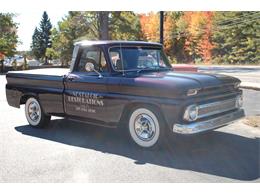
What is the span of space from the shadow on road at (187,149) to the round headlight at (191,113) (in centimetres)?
61

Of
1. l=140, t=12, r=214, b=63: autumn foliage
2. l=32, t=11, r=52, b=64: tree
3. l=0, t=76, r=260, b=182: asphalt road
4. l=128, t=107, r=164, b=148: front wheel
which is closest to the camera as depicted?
l=0, t=76, r=260, b=182: asphalt road

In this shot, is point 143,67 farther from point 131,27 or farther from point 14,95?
point 131,27

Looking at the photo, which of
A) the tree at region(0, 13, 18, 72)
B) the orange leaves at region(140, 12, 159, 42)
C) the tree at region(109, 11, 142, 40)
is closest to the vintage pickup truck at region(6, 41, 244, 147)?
the tree at region(109, 11, 142, 40)

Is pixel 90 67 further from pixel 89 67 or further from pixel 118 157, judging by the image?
pixel 118 157

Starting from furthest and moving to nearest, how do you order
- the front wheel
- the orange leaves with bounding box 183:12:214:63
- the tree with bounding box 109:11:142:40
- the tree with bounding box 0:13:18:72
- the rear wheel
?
1. the orange leaves with bounding box 183:12:214:63
2. the tree with bounding box 0:13:18:72
3. the tree with bounding box 109:11:142:40
4. the rear wheel
5. the front wheel

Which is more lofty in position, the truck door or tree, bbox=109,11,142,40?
tree, bbox=109,11,142,40

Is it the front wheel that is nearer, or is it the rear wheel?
the front wheel

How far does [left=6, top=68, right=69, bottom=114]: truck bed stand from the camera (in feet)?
23.8

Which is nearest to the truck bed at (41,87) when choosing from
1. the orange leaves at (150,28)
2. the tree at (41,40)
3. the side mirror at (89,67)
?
the side mirror at (89,67)

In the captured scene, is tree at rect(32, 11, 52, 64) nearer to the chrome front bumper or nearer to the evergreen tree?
the evergreen tree

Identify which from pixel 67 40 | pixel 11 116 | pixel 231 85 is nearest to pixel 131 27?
pixel 67 40

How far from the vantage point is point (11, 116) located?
9312mm

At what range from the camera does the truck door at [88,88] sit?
6473 mm

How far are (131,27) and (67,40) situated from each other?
366 inches
